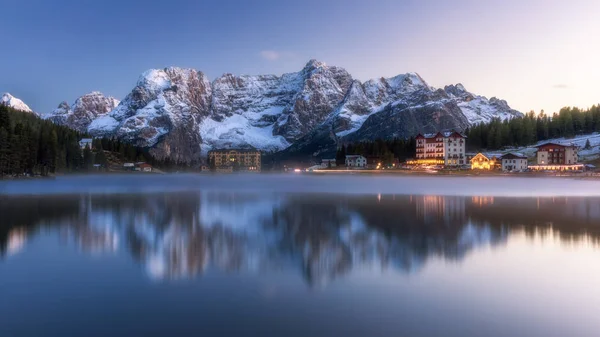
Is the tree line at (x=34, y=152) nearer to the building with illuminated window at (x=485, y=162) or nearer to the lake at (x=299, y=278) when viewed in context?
the lake at (x=299, y=278)

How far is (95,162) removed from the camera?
195875mm

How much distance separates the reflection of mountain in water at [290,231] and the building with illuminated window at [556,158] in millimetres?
127066

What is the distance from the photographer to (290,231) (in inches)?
1214

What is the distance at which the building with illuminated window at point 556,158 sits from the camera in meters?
161

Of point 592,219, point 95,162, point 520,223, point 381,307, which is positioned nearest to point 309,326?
point 381,307

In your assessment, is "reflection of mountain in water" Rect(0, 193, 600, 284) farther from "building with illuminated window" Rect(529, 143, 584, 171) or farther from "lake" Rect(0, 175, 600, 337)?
"building with illuminated window" Rect(529, 143, 584, 171)

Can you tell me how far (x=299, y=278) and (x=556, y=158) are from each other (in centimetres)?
17584

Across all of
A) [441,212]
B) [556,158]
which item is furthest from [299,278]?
[556,158]

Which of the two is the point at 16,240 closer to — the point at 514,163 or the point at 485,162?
the point at 514,163

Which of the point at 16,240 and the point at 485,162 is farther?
the point at 485,162

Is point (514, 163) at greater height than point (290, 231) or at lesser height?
greater

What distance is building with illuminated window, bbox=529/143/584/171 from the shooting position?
161m

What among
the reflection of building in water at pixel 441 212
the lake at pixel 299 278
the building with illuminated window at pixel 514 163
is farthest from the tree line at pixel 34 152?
the building with illuminated window at pixel 514 163

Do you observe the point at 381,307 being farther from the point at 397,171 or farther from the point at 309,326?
the point at 397,171
